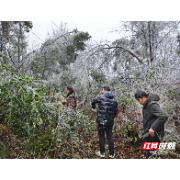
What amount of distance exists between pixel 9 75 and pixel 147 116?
2.19 metres

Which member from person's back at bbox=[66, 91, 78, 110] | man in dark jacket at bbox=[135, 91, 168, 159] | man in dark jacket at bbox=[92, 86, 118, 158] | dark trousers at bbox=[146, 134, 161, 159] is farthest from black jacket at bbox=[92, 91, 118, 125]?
dark trousers at bbox=[146, 134, 161, 159]

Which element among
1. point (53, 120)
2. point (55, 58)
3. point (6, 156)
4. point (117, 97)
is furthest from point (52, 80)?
point (6, 156)

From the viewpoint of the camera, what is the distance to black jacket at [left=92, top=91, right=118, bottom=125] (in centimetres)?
292

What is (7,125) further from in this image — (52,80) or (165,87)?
(165,87)

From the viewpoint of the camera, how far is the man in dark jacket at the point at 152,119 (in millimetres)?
2446

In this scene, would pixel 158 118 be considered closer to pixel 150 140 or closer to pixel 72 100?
pixel 150 140

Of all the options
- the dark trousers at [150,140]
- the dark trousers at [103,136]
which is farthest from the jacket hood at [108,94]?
the dark trousers at [150,140]

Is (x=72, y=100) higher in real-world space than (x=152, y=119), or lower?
higher

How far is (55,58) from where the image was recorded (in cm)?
375

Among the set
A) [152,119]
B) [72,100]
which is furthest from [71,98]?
[152,119]

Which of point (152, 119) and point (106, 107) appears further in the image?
point (106, 107)

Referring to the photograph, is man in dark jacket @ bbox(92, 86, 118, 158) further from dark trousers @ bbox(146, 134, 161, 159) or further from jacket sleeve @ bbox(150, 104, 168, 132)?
jacket sleeve @ bbox(150, 104, 168, 132)

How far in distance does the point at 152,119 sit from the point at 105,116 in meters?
0.81

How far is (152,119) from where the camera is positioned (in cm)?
251
